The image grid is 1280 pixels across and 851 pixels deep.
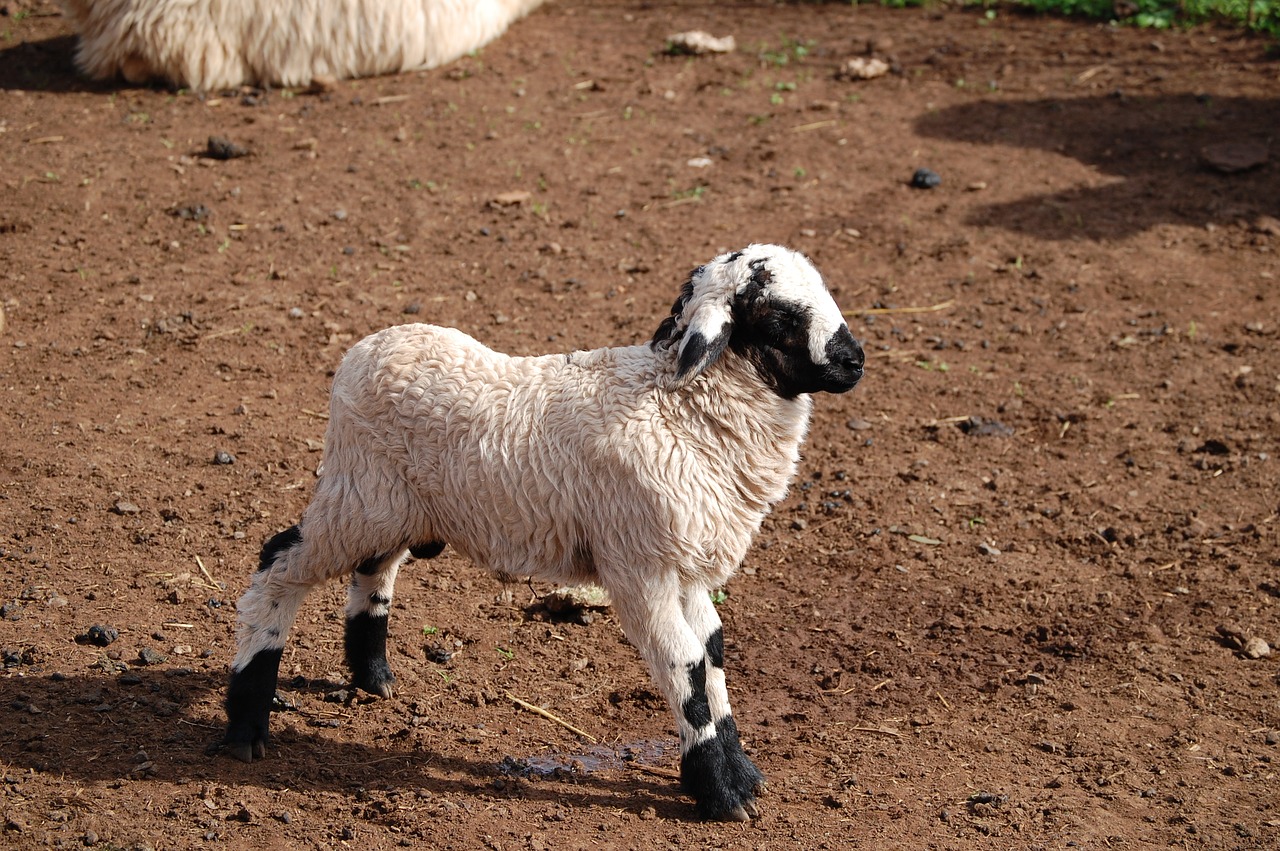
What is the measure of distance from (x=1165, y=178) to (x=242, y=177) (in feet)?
22.6

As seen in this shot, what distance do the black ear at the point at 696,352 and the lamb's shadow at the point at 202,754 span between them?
157 cm

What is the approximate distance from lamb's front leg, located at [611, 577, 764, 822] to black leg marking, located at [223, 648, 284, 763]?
1343 millimetres

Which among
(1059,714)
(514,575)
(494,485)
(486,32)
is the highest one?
(486,32)

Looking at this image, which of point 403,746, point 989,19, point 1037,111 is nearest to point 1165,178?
point 1037,111

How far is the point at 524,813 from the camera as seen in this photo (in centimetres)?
446

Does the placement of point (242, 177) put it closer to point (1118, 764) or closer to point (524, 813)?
point (524, 813)

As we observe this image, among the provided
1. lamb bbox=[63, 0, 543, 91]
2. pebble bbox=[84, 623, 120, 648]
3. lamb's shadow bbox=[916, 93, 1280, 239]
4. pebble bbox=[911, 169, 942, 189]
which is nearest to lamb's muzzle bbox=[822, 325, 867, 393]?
pebble bbox=[84, 623, 120, 648]

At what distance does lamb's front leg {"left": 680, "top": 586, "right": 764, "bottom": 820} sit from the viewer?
14.5 ft

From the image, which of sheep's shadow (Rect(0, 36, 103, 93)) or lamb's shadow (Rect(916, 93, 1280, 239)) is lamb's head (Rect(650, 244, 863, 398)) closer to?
lamb's shadow (Rect(916, 93, 1280, 239))

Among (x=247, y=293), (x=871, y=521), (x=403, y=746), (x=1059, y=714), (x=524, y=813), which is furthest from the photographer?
(x=247, y=293)

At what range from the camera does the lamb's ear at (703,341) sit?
14.2 feet

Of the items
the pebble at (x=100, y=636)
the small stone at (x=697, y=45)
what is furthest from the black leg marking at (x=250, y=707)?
the small stone at (x=697, y=45)

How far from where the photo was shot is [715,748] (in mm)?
4434

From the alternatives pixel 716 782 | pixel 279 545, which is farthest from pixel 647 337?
pixel 716 782
